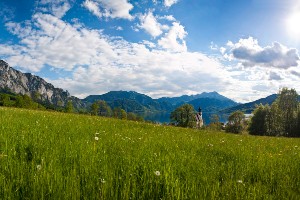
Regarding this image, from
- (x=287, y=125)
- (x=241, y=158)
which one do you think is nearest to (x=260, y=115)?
(x=287, y=125)

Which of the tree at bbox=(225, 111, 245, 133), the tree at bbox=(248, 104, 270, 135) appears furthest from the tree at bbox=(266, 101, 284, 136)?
the tree at bbox=(225, 111, 245, 133)

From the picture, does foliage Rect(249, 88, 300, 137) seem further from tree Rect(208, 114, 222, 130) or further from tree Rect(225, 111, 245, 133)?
tree Rect(225, 111, 245, 133)

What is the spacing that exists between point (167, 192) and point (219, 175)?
7.19ft

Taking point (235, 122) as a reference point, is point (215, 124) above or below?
below

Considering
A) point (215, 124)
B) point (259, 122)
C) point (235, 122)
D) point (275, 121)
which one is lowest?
point (215, 124)

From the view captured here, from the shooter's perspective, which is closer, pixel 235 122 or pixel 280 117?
pixel 280 117

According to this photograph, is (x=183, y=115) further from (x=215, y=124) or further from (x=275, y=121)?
(x=275, y=121)

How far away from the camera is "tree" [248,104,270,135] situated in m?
116

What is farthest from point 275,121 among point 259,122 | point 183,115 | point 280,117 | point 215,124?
point 183,115

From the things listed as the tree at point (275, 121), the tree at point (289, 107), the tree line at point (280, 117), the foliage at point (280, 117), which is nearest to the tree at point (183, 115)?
the tree line at point (280, 117)

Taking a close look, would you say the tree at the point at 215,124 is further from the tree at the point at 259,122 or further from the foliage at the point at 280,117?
the foliage at the point at 280,117

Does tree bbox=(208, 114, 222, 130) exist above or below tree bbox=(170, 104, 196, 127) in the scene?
below

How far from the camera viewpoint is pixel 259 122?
4616 inches

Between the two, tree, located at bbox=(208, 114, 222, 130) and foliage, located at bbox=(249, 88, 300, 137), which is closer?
foliage, located at bbox=(249, 88, 300, 137)
